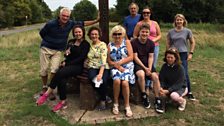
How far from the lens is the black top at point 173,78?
5461 millimetres

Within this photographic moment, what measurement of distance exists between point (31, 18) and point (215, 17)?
3954 cm

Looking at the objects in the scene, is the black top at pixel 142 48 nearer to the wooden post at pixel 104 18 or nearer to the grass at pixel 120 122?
the wooden post at pixel 104 18

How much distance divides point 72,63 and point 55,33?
2.40 feet

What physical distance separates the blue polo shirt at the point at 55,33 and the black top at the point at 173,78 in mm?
1756

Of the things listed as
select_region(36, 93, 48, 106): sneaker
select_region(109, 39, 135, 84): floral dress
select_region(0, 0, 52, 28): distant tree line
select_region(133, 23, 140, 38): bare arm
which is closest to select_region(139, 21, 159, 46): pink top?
select_region(133, 23, 140, 38): bare arm

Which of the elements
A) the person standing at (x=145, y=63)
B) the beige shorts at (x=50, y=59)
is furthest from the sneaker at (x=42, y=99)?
the person standing at (x=145, y=63)

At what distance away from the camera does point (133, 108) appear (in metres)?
5.46

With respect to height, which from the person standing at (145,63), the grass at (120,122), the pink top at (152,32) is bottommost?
the grass at (120,122)

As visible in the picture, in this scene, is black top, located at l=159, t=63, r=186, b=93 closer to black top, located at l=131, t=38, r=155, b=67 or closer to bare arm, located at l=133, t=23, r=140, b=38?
black top, located at l=131, t=38, r=155, b=67

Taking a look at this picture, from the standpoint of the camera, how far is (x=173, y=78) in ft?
18.1

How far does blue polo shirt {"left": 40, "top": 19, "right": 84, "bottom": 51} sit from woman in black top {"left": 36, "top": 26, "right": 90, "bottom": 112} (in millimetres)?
385

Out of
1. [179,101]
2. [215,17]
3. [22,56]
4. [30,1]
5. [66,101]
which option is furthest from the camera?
[30,1]

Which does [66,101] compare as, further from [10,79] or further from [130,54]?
[10,79]

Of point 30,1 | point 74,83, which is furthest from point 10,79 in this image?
point 30,1
